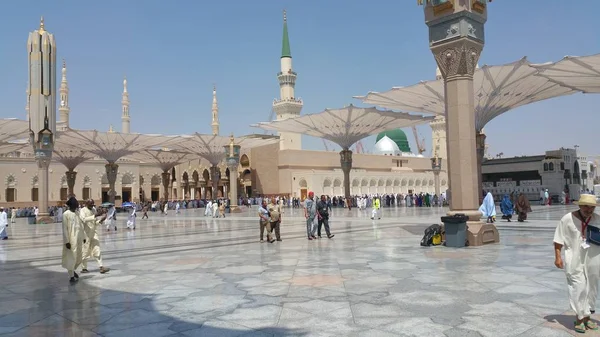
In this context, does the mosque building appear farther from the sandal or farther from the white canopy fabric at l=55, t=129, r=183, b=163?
the sandal

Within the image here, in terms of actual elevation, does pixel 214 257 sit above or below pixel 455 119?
below

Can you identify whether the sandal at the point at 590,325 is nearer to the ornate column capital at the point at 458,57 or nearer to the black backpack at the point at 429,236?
the black backpack at the point at 429,236

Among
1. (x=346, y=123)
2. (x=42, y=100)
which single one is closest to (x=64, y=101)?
(x=42, y=100)

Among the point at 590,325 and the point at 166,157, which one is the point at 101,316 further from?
the point at 166,157

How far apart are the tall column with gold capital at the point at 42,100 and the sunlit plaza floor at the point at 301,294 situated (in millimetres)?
17816

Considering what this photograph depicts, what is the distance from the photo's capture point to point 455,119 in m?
9.46

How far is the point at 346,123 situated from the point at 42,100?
19.1 meters

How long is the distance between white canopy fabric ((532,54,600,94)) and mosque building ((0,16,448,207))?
29.8 m

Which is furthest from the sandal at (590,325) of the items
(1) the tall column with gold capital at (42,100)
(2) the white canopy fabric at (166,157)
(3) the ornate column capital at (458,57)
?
(2) the white canopy fabric at (166,157)

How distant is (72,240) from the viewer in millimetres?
6668

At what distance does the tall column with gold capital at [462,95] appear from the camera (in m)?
9.35

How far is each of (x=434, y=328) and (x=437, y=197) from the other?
32.0 metres

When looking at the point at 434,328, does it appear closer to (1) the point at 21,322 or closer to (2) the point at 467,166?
(1) the point at 21,322

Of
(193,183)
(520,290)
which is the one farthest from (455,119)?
(193,183)
